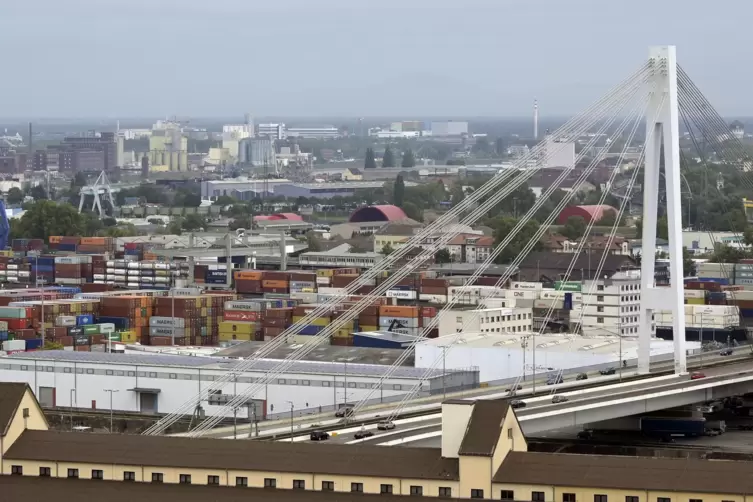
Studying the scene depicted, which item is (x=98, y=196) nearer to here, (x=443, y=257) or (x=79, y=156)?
(x=443, y=257)

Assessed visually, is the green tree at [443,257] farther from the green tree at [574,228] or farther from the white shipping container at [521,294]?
the white shipping container at [521,294]

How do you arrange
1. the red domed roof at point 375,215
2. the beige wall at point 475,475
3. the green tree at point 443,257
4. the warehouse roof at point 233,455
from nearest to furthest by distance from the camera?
the beige wall at point 475,475
the warehouse roof at point 233,455
the green tree at point 443,257
the red domed roof at point 375,215

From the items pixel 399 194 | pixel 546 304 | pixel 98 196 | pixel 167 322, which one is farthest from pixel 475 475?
pixel 98 196

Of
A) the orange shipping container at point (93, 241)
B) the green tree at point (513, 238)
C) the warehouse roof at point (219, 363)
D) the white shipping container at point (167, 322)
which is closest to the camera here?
the warehouse roof at point (219, 363)

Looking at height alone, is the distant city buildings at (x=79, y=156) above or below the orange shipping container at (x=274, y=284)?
above

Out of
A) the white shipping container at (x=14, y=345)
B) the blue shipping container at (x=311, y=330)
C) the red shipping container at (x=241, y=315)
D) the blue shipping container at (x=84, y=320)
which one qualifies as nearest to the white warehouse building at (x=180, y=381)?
the white shipping container at (x=14, y=345)

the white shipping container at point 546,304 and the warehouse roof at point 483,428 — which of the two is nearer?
the warehouse roof at point 483,428
